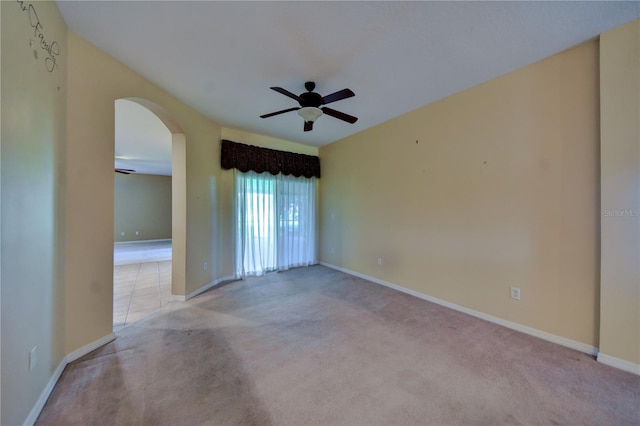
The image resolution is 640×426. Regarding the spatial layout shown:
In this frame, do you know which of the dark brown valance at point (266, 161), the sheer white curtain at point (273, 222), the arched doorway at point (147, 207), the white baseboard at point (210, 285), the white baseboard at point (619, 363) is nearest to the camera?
the white baseboard at point (619, 363)

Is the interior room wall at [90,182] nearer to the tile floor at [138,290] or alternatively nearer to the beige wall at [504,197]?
the tile floor at [138,290]

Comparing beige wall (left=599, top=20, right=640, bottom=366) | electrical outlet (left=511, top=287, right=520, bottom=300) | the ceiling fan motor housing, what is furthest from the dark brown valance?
beige wall (left=599, top=20, right=640, bottom=366)

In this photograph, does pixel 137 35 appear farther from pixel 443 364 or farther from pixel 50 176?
pixel 443 364

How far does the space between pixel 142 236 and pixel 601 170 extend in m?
11.1

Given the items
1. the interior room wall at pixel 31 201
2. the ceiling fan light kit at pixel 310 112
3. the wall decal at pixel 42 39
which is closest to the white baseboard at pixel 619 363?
the ceiling fan light kit at pixel 310 112

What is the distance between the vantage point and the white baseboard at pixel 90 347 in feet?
6.09

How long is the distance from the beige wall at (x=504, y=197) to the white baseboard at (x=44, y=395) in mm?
3547

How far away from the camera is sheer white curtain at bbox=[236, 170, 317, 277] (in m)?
4.07

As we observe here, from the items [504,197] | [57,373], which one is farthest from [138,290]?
[504,197]

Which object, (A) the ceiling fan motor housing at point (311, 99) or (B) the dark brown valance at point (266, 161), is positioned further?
(B) the dark brown valance at point (266, 161)

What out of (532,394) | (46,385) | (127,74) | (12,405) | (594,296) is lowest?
(532,394)

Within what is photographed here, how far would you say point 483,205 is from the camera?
8.62ft

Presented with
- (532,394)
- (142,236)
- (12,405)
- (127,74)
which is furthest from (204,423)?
(142,236)

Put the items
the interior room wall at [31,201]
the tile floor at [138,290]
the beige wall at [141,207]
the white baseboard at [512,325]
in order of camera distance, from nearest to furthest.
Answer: the interior room wall at [31,201], the white baseboard at [512,325], the tile floor at [138,290], the beige wall at [141,207]
